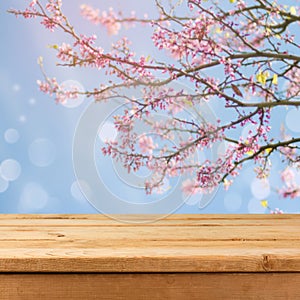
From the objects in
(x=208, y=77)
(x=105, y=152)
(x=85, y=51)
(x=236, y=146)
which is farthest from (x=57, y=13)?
(x=105, y=152)

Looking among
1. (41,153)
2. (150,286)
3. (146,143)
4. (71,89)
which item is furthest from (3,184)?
(150,286)

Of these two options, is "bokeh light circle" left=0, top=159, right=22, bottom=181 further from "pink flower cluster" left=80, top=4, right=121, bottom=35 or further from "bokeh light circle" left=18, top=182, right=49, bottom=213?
"pink flower cluster" left=80, top=4, right=121, bottom=35

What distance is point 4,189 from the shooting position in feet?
8.17

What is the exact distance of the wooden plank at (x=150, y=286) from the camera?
38.6 inches

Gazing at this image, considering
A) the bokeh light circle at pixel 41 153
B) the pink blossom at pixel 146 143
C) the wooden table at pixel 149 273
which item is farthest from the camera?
the bokeh light circle at pixel 41 153

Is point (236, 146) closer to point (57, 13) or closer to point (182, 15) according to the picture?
point (182, 15)

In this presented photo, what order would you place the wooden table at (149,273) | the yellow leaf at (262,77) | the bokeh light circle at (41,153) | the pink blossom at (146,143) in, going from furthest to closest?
1. the bokeh light circle at (41,153)
2. the yellow leaf at (262,77)
3. the pink blossom at (146,143)
4. the wooden table at (149,273)

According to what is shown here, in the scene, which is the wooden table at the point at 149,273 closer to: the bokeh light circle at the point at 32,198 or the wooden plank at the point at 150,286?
the wooden plank at the point at 150,286

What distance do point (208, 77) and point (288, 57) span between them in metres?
0.32

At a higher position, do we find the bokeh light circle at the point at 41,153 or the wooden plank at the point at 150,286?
the bokeh light circle at the point at 41,153

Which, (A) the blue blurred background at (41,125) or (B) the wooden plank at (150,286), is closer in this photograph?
(B) the wooden plank at (150,286)

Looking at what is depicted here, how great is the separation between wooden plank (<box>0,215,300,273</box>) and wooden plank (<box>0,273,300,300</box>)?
0.05 feet

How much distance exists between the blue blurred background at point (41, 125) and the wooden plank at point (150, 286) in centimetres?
148

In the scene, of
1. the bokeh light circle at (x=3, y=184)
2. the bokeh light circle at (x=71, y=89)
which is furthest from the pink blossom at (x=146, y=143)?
the bokeh light circle at (x=3, y=184)
